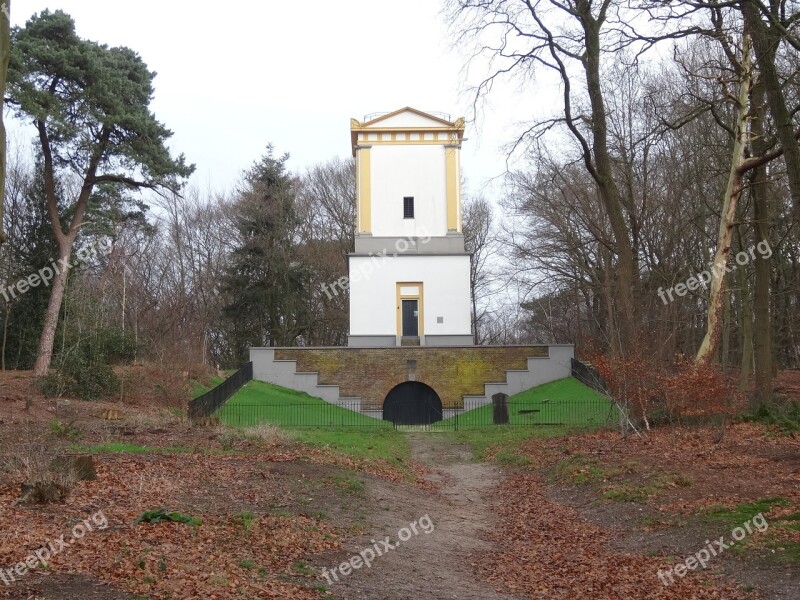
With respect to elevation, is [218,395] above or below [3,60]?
below

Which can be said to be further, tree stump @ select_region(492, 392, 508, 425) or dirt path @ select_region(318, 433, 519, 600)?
tree stump @ select_region(492, 392, 508, 425)

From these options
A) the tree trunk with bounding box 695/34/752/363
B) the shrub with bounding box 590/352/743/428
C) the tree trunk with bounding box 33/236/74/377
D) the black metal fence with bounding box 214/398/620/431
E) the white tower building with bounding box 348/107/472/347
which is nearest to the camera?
the shrub with bounding box 590/352/743/428

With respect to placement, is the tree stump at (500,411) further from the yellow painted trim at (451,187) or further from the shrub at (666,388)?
the yellow painted trim at (451,187)

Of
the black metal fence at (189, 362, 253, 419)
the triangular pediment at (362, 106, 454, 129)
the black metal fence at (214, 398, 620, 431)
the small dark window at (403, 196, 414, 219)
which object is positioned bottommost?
the black metal fence at (214, 398, 620, 431)

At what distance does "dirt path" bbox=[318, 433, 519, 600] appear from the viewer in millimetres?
7922

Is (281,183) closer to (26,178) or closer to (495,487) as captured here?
(26,178)

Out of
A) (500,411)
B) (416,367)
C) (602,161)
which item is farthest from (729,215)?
(416,367)

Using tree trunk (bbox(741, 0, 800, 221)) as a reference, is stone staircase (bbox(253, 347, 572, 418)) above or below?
below

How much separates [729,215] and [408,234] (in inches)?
764

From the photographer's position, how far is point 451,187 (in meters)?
36.9

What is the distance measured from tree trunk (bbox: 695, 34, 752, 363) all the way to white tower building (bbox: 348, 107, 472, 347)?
56.8ft

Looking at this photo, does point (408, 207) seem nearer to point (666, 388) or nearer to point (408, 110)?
point (408, 110)

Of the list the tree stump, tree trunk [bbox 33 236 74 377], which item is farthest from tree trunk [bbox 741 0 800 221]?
tree trunk [bbox 33 236 74 377]

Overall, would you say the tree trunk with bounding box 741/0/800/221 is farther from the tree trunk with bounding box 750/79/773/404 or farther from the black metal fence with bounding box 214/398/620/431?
the black metal fence with bounding box 214/398/620/431
